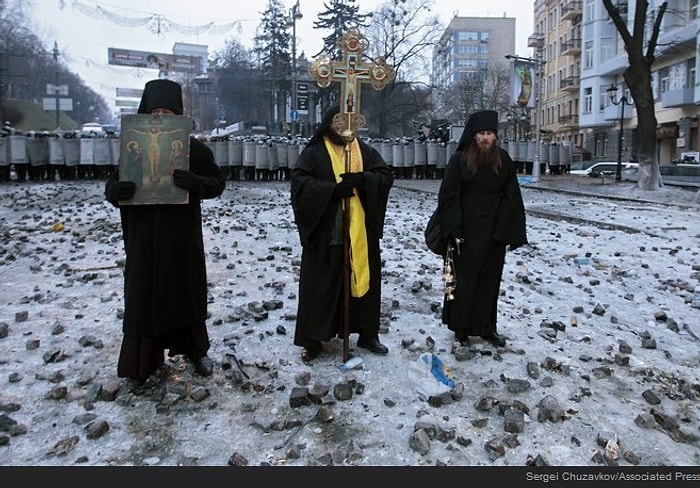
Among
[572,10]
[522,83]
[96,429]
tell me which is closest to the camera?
[96,429]

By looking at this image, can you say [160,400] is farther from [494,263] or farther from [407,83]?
[407,83]

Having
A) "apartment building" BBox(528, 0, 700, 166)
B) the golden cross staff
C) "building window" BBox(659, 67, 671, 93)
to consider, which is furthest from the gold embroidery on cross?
"building window" BBox(659, 67, 671, 93)

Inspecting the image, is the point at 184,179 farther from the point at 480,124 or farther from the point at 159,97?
the point at 480,124

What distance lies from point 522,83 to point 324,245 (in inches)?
847

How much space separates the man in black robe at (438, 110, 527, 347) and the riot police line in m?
17.2

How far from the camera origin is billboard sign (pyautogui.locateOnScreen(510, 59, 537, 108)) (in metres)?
23.5

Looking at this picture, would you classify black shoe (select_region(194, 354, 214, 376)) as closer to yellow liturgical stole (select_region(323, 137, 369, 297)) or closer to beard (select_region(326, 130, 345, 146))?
yellow liturgical stole (select_region(323, 137, 369, 297))

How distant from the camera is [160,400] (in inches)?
150

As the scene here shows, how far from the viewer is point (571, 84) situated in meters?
61.8

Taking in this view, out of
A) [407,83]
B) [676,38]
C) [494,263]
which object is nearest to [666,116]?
[676,38]

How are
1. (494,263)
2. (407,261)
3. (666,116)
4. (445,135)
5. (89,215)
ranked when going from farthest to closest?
(666,116), (445,135), (89,215), (407,261), (494,263)

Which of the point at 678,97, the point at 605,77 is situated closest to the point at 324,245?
the point at 678,97

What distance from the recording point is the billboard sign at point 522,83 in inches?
925
